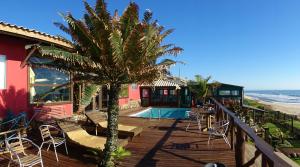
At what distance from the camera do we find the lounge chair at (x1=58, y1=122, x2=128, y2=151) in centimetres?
779

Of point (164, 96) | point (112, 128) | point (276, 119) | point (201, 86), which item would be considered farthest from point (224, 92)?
point (112, 128)

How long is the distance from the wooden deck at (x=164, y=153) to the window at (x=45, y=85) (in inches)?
140

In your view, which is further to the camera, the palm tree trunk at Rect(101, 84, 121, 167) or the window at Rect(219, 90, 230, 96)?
the window at Rect(219, 90, 230, 96)

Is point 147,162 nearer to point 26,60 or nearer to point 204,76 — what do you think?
point 26,60

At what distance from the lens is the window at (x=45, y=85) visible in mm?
10734

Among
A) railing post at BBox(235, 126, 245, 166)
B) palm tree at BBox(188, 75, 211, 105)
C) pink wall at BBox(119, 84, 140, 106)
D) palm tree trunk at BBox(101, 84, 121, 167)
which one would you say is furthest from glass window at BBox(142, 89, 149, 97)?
railing post at BBox(235, 126, 245, 166)

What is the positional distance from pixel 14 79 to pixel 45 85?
1.78 m

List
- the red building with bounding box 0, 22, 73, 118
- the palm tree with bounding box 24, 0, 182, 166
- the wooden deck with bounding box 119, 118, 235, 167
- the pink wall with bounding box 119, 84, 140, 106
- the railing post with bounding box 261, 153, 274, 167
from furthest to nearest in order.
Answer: the pink wall with bounding box 119, 84, 140, 106 → the red building with bounding box 0, 22, 73, 118 → the wooden deck with bounding box 119, 118, 235, 167 → the palm tree with bounding box 24, 0, 182, 166 → the railing post with bounding box 261, 153, 274, 167

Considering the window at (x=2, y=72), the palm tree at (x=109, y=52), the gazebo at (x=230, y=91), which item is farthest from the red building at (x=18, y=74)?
the gazebo at (x=230, y=91)

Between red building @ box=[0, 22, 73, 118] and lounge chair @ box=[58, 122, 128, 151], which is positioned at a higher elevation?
red building @ box=[0, 22, 73, 118]

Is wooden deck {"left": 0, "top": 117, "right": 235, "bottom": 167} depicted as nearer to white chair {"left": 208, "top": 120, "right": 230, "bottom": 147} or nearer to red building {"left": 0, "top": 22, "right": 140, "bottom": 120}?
white chair {"left": 208, "top": 120, "right": 230, "bottom": 147}

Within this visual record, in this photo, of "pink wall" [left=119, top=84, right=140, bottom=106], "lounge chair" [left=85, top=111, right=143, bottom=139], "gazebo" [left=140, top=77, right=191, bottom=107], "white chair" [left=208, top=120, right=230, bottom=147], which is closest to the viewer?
"white chair" [left=208, top=120, right=230, bottom=147]

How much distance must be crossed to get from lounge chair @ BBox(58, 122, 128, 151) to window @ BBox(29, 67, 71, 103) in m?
2.27

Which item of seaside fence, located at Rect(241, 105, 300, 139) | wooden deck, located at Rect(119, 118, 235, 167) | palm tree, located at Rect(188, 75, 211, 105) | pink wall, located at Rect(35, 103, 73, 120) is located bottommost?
seaside fence, located at Rect(241, 105, 300, 139)
